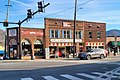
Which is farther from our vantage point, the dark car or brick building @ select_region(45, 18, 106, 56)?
brick building @ select_region(45, 18, 106, 56)

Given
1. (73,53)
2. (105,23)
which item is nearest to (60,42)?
(73,53)

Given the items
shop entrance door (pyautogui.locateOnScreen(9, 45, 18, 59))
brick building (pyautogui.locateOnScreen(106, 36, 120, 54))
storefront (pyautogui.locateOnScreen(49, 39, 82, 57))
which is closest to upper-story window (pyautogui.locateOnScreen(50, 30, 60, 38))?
storefront (pyautogui.locateOnScreen(49, 39, 82, 57))

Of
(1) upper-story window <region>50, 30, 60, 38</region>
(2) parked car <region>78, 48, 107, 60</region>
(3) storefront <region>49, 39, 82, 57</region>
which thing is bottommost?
(2) parked car <region>78, 48, 107, 60</region>

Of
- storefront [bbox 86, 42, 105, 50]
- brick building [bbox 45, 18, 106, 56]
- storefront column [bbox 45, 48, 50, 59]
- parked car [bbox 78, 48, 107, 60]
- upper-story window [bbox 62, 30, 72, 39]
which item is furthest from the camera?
storefront [bbox 86, 42, 105, 50]

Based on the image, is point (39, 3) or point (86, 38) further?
point (86, 38)

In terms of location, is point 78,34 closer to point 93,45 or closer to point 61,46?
point 93,45

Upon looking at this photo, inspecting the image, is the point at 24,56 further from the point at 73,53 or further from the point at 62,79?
the point at 62,79

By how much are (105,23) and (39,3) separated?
114ft

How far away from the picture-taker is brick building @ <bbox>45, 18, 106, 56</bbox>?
55.3 metres

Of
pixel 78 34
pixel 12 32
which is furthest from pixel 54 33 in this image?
pixel 12 32

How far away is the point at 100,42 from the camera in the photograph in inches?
2539

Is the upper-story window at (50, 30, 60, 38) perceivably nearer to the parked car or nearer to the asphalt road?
the parked car

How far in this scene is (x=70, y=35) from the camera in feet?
193

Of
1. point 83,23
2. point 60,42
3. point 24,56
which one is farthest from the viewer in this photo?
point 83,23
